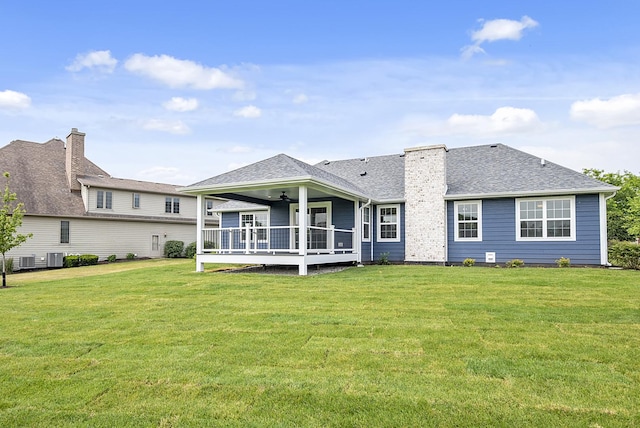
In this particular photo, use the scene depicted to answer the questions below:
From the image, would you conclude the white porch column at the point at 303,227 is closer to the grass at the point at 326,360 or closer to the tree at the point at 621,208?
the grass at the point at 326,360

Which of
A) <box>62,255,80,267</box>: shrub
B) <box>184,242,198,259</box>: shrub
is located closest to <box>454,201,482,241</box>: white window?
<box>184,242,198,259</box>: shrub

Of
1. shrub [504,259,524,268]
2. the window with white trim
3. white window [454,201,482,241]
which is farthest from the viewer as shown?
the window with white trim

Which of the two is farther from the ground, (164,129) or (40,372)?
(164,129)

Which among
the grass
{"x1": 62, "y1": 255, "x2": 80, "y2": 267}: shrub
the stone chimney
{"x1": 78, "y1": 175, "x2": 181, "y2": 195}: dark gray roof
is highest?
the stone chimney

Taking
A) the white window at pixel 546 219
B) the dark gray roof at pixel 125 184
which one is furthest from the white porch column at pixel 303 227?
the dark gray roof at pixel 125 184

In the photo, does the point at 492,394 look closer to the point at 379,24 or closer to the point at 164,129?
the point at 379,24

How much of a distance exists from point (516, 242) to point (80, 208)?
22730mm

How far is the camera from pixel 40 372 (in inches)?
157

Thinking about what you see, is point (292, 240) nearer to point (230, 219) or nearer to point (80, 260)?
point (230, 219)

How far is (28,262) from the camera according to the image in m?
21.7

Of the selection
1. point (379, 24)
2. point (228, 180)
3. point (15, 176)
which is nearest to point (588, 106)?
point (379, 24)

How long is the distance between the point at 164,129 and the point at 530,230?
61.2ft

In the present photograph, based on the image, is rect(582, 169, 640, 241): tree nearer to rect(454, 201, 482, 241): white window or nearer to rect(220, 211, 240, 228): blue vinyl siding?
rect(454, 201, 482, 241): white window

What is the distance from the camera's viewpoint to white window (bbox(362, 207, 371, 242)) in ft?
54.4
